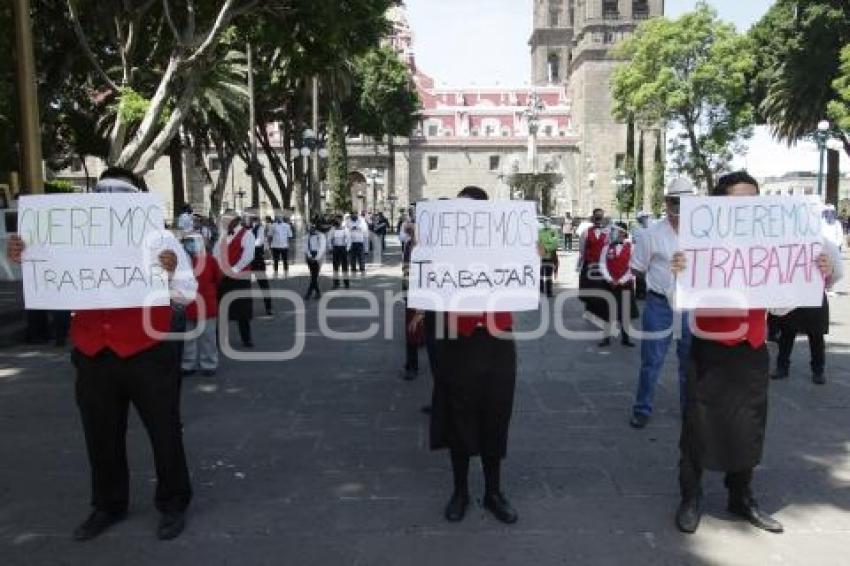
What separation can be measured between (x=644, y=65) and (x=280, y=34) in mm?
34859

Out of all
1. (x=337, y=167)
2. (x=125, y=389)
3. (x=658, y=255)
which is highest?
(x=337, y=167)

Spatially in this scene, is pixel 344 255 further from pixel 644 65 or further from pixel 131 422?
pixel 644 65

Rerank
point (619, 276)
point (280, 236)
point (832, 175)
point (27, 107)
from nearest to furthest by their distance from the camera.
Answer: point (27, 107)
point (619, 276)
point (280, 236)
point (832, 175)

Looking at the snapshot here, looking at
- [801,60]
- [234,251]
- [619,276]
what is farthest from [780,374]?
[801,60]

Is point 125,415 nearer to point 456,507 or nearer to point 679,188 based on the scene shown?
point 456,507

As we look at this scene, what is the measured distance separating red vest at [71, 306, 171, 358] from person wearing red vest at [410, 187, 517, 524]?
1676mm

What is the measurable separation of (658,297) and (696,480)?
2238 millimetres

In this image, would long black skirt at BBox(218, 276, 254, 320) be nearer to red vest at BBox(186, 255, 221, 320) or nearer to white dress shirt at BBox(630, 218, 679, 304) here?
red vest at BBox(186, 255, 221, 320)

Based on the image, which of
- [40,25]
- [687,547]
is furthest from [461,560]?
[40,25]

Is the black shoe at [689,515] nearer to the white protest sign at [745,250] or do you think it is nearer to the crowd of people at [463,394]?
the crowd of people at [463,394]

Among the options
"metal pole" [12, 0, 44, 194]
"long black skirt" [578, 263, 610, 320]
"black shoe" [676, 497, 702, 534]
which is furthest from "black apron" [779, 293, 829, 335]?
"metal pole" [12, 0, 44, 194]

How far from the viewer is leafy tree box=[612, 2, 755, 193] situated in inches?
1674

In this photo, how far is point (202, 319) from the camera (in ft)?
27.8

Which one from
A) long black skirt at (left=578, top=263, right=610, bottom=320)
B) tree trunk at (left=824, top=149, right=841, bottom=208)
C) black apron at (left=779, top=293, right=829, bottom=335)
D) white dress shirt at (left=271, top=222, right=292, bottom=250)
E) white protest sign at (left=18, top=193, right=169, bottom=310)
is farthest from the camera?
tree trunk at (left=824, top=149, right=841, bottom=208)
